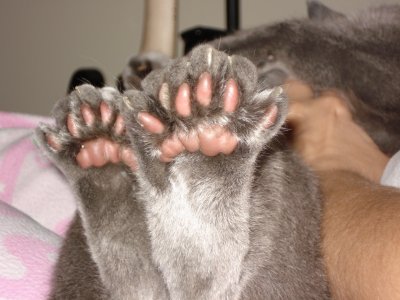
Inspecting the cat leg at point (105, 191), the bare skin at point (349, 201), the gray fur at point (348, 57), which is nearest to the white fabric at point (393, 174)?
the bare skin at point (349, 201)

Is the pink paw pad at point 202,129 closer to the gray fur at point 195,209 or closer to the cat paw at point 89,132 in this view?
the gray fur at point 195,209

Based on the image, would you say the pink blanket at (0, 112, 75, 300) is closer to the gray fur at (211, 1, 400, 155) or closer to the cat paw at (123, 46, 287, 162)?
the cat paw at (123, 46, 287, 162)

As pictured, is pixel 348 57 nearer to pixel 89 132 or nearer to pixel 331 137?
pixel 331 137

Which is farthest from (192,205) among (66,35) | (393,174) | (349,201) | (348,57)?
(66,35)

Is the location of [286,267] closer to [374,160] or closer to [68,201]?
[374,160]

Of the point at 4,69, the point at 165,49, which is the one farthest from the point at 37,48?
the point at 165,49

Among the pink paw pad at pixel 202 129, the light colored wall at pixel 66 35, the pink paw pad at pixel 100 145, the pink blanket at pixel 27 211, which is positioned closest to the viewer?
the pink paw pad at pixel 202 129
